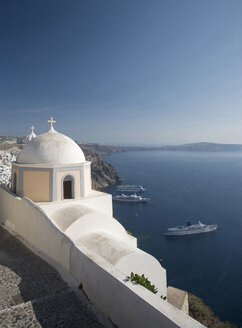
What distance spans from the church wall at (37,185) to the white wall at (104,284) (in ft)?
1.81

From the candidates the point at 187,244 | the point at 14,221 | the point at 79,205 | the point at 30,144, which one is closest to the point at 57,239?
the point at 79,205

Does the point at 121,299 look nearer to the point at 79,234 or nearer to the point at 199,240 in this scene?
the point at 79,234

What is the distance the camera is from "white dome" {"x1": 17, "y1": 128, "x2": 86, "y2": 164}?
7602mm

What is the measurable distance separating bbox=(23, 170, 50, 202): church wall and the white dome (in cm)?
41

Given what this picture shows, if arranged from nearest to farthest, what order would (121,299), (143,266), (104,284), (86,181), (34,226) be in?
1. (121,299)
2. (104,284)
3. (143,266)
4. (34,226)
5. (86,181)

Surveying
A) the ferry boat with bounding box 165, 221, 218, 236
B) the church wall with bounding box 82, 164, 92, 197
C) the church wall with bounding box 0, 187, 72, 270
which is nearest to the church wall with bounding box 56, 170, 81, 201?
the church wall with bounding box 82, 164, 92, 197

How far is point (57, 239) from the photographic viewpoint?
5504 mm

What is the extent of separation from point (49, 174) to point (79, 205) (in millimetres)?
1347

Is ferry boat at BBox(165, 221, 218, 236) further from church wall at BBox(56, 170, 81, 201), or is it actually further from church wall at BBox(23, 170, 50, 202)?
church wall at BBox(23, 170, 50, 202)

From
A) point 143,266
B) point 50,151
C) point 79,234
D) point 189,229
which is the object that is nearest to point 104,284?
point 143,266

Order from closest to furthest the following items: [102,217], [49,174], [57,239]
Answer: [57,239] → [102,217] → [49,174]

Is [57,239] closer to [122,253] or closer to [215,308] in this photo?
[122,253]

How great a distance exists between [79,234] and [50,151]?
9.64 feet

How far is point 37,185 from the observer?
748 centimetres
